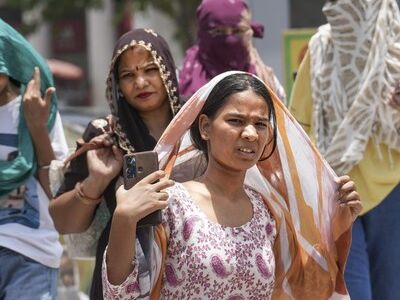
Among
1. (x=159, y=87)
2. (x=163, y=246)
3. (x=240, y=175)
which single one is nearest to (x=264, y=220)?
(x=240, y=175)

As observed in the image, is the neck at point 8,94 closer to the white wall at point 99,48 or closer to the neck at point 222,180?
the neck at point 222,180

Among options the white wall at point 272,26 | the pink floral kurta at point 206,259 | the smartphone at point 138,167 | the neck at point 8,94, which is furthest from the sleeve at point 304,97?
the white wall at point 272,26

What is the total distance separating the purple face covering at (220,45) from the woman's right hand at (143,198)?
2.07 metres

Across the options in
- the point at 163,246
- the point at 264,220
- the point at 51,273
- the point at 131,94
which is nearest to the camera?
the point at 163,246

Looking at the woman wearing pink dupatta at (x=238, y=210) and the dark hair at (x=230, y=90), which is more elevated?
the dark hair at (x=230, y=90)

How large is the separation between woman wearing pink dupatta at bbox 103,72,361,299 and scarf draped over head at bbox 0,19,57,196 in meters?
1.03

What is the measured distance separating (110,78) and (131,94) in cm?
11

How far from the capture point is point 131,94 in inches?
160

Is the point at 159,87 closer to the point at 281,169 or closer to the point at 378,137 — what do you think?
the point at 281,169

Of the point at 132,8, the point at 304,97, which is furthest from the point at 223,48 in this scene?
the point at 132,8

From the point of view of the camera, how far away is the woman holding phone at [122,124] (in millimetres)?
4039

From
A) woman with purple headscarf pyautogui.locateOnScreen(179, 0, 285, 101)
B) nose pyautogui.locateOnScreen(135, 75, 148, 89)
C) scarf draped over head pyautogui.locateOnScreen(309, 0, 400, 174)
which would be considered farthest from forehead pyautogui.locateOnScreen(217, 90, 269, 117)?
woman with purple headscarf pyautogui.locateOnScreen(179, 0, 285, 101)

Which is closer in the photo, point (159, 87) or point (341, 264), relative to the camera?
point (341, 264)

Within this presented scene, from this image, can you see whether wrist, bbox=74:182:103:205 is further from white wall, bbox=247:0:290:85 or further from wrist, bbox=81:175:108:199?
white wall, bbox=247:0:290:85
